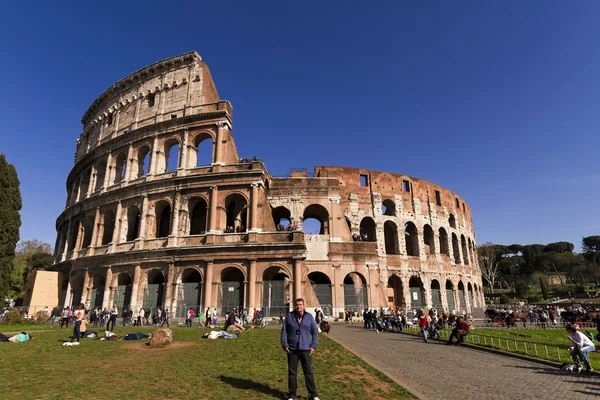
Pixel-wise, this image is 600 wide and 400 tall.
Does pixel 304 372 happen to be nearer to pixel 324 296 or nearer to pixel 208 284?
pixel 208 284

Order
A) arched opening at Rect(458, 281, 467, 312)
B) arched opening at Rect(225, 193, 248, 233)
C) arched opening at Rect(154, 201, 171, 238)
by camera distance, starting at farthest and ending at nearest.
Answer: arched opening at Rect(458, 281, 467, 312), arched opening at Rect(154, 201, 171, 238), arched opening at Rect(225, 193, 248, 233)

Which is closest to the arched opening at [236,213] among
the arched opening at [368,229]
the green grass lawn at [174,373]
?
the arched opening at [368,229]

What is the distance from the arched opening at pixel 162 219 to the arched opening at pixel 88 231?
7923mm

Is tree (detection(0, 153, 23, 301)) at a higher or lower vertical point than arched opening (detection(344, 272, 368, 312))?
higher

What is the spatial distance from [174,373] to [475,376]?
6.82 m

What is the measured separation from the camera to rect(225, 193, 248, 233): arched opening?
1024 inches

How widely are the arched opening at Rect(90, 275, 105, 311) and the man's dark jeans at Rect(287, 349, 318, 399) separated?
86.6ft

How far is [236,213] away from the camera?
27156 mm

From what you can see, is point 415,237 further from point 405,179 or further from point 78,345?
point 78,345

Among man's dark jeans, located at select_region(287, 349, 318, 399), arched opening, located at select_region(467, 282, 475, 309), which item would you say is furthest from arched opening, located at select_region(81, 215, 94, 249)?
arched opening, located at select_region(467, 282, 475, 309)

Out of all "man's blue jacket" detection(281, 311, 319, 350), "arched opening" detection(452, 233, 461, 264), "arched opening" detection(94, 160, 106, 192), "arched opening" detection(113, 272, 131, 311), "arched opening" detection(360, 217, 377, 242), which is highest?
"arched opening" detection(94, 160, 106, 192)

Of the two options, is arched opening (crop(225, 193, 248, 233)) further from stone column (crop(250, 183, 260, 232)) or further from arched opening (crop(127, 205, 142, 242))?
arched opening (crop(127, 205, 142, 242))

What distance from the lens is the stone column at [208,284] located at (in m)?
22.7

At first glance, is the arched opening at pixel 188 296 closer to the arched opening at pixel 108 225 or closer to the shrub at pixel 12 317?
the shrub at pixel 12 317
